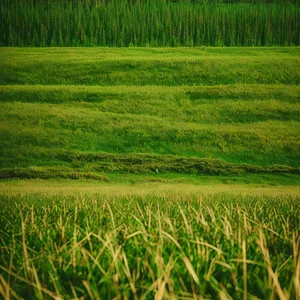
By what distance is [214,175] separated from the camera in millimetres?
21891

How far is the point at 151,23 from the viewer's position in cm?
4312

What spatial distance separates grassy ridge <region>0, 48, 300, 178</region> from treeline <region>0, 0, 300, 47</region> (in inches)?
64.4

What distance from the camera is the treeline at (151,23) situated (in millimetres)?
41000

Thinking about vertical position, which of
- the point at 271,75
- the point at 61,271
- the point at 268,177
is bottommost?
the point at 268,177

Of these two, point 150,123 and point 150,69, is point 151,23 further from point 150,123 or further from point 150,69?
point 150,123

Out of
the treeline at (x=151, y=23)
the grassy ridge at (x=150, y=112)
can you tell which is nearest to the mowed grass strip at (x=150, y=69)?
the grassy ridge at (x=150, y=112)

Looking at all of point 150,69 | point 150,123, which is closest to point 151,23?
point 150,69

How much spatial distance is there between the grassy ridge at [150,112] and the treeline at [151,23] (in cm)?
163

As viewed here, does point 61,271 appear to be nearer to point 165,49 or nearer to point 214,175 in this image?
point 214,175

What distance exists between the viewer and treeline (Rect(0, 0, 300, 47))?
41000 millimetres

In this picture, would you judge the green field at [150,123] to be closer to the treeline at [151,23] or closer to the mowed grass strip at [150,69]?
the mowed grass strip at [150,69]

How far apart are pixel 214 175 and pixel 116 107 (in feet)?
33.5

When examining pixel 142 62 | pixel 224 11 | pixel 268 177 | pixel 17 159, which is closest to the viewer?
pixel 268 177

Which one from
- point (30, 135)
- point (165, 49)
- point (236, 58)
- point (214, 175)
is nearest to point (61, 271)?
point (214, 175)
